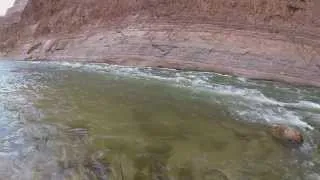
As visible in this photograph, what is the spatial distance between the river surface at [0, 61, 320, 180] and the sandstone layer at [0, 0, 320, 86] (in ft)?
5.22

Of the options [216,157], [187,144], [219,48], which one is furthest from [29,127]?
[219,48]

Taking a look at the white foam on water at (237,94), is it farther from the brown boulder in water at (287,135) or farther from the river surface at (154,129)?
the brown boulder in water at (287,135)

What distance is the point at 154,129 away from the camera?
880cm

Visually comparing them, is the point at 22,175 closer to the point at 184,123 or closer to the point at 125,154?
the point at 125,154

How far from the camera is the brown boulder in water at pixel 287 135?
8.55 metres

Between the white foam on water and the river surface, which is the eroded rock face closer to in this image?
the white foam on water

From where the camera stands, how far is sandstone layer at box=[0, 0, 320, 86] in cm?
1630

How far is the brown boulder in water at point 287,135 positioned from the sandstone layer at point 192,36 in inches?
266

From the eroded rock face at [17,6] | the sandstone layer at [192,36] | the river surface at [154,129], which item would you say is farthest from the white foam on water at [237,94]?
the eroded rock face at [17,6]

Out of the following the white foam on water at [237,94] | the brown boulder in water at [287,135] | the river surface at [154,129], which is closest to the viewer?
the river surface at [154,129]

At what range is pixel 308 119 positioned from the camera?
34.4 ft

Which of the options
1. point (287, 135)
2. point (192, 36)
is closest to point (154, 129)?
point (287, 135)

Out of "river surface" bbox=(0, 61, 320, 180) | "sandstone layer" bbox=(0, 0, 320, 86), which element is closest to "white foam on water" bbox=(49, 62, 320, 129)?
"river surface" bbox=(0, 61, 320, 180)

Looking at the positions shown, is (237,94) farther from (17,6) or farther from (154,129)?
(17,6)
